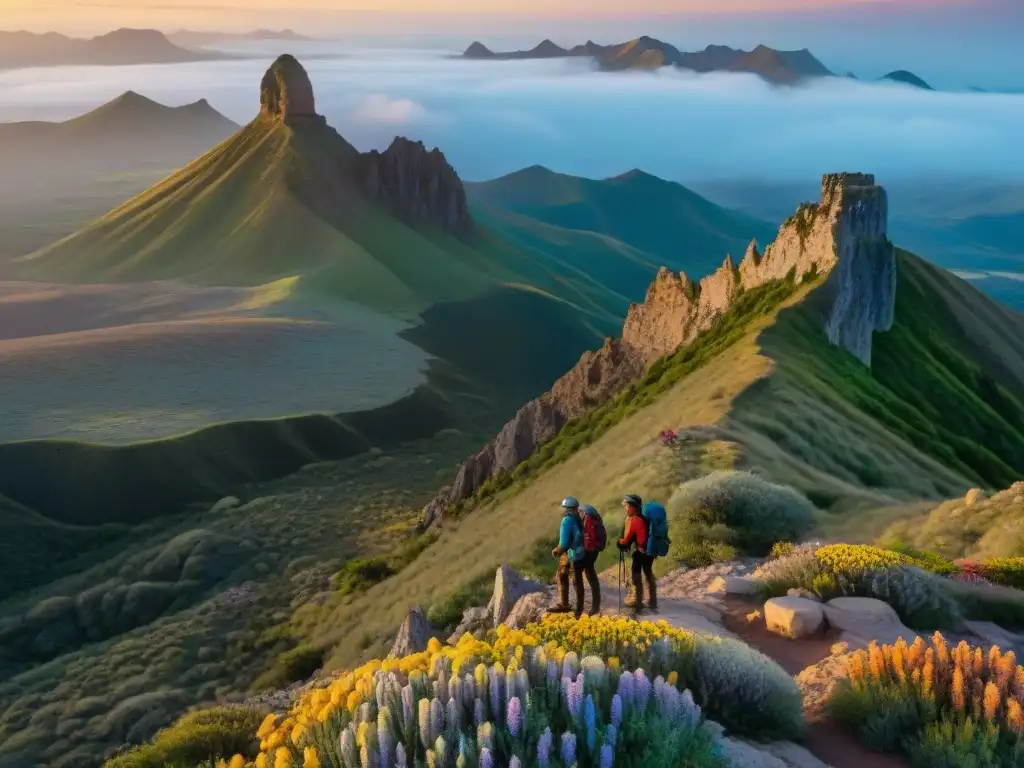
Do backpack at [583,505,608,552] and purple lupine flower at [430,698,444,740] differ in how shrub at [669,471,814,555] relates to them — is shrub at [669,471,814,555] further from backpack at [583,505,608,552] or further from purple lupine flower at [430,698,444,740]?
purple lupine flower at [430,698,444,740]

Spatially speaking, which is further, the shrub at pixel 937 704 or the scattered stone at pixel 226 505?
the scattered stone at pixel 226 505

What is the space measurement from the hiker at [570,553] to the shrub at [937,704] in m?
4.58

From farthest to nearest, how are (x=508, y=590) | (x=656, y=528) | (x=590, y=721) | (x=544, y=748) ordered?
(x=508, y=590) → (x=656, y=528) → (x=590, y=721) → (x=544, y=748)

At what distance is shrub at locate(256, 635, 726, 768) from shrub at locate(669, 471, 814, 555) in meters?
11.3

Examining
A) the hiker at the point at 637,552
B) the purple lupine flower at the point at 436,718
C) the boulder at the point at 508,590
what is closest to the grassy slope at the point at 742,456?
the boulder at the point at 508,590

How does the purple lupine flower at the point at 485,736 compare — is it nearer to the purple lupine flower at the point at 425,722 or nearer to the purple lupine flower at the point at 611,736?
the purple lupine flower at the point at 425,722

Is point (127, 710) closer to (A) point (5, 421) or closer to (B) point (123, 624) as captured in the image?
(B) point (123, 624)

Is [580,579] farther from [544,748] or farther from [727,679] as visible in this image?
[544,748]

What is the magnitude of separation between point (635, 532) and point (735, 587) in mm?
1722

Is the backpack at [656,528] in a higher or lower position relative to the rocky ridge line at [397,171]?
lower

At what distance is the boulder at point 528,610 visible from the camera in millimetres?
→ 13250

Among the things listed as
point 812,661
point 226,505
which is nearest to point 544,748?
point 812,661

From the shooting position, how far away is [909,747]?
297 inches

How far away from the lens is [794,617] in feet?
36.2
